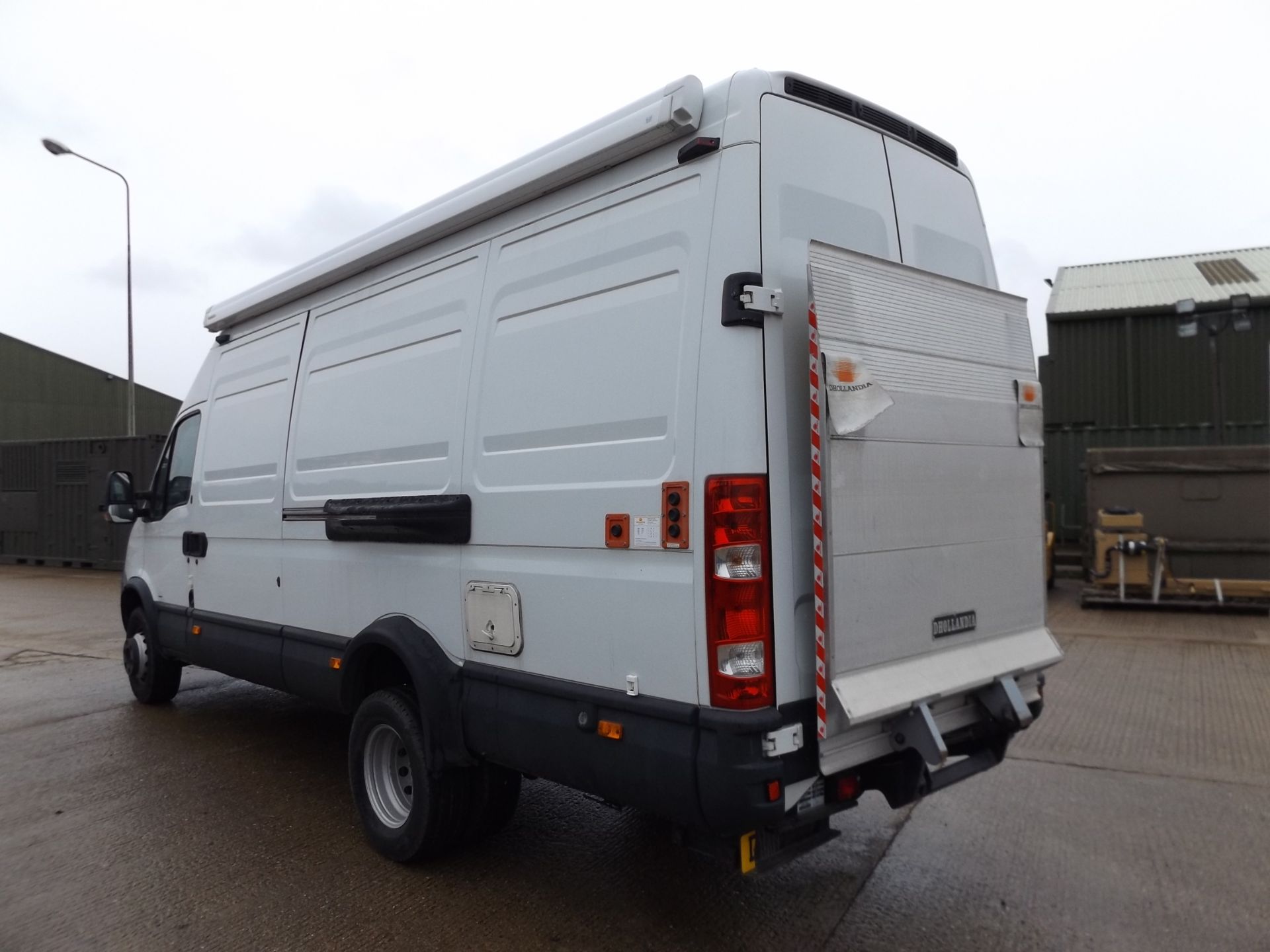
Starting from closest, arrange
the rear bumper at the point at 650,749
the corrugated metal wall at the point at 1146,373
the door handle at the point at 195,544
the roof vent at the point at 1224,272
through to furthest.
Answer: the rear bumper at the point at 650,749
the door handle at the point at 195,544
the corrugated metal wall at the point at 1146,373
the roof vent at the point at 1224,272

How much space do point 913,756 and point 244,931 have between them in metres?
2.59

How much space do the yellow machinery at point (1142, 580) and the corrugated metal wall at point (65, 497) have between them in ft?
49.1

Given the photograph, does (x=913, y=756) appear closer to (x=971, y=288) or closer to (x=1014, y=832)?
(x=1014, y=832)

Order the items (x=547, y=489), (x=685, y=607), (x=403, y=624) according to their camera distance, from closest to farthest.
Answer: (x=685, y=607) → (x=547, y=489) → (x=403, y=624)

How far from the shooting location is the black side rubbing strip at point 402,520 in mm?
3818

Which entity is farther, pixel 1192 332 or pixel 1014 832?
pixel 1192 332

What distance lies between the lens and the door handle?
595 centimetres

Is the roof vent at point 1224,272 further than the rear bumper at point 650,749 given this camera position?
Yes

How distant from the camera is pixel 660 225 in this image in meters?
3.21

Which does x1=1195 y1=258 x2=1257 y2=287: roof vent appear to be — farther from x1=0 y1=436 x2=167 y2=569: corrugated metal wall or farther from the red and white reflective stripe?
x1=0 y1=436 x2=167 y2=569: corrugated metal wall

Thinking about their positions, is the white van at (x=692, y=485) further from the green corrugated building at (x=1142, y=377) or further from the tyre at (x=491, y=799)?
the green corrugated building at (x=1142, y=377)

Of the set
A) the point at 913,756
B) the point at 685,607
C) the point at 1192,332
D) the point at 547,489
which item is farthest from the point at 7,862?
the point at 1192,332

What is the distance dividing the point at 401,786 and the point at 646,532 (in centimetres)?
206

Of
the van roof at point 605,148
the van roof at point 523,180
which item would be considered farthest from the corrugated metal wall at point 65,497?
the van roof at point 605,148
